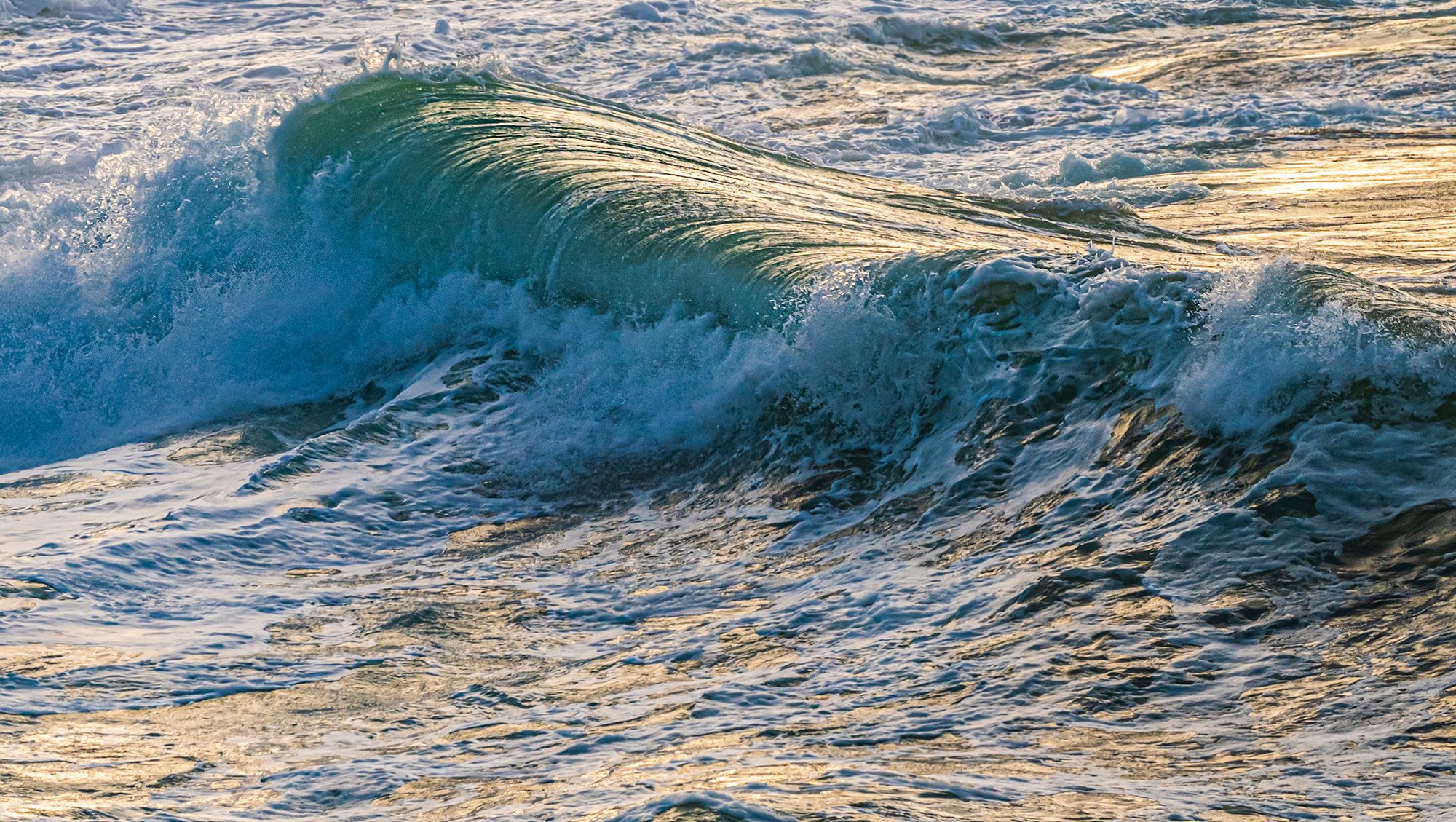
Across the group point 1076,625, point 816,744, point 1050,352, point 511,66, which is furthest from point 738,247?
point 511,66

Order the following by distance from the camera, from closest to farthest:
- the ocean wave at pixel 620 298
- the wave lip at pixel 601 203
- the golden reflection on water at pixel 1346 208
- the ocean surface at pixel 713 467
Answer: the ocean surface at pixel 713 467 → the ocean wave at pixel 620 298 → the golden reflection on water at pixel 1346 208 → the wave lip at pixel 601 203

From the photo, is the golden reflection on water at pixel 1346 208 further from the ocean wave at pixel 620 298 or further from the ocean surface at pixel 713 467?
the ocean wave at pixel 620 298

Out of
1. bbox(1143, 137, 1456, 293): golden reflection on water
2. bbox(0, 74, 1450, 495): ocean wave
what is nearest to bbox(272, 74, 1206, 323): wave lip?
bbox(0, 74, 1450, 495): ocean wave

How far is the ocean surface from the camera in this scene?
363 cm

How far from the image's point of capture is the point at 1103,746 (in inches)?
139

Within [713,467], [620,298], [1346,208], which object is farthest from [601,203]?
[1346,208]

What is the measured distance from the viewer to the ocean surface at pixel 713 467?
3627mm

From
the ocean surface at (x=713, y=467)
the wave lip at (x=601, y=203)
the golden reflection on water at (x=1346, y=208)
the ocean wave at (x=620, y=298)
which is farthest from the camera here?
Result: the wave lip at (x=601, y=203)

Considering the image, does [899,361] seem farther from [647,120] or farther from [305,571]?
[647,120]

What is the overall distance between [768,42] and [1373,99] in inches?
276

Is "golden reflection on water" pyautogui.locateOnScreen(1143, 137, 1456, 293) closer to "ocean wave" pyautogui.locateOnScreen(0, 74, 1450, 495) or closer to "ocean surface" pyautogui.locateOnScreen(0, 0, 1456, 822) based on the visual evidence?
"ocean surface" pyautogui.locateOnScreen(0, 0, 1456, 822)

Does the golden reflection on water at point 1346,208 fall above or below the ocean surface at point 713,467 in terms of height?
above

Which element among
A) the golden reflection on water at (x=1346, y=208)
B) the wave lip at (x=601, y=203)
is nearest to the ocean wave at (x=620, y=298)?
the wave lip at (x=601, y=203)

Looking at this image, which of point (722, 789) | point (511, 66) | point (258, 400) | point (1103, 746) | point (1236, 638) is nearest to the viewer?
point (722, 789)
